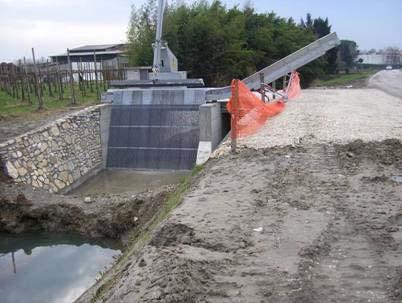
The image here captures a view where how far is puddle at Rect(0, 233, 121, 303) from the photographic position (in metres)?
7.23

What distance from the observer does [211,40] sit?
27.0m

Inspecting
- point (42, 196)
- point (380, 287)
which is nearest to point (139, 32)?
point (42, 196)

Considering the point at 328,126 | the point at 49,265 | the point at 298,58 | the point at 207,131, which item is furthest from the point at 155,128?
the point at 49,265

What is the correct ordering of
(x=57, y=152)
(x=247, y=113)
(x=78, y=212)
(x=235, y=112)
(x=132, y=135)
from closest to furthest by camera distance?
(x=235, y=112), (x=78, y=212), (x=247, y=113), (x=57, y=152), (x=132, y=135)

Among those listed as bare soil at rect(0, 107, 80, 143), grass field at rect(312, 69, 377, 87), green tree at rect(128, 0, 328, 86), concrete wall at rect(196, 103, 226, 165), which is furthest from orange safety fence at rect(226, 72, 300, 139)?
grass field at rect(312, 69, 377, 87)

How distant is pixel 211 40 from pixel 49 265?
20651 mm

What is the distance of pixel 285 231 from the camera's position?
4863mm

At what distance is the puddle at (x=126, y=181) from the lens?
43.8ft

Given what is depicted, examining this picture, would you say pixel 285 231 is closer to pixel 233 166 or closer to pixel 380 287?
pixel 380 287

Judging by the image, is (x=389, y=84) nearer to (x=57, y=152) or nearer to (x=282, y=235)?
(x=57, y=152)

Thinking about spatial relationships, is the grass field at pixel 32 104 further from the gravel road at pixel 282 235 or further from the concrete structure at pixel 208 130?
the gravel road at pixel 282 235

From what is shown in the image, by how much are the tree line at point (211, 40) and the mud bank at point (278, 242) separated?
20.0 meters

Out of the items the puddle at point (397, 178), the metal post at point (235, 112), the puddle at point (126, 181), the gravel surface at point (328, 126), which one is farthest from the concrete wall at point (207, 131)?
the puddle at point (397, 178)

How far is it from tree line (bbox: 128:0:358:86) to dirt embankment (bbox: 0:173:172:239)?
1688 centimetres
